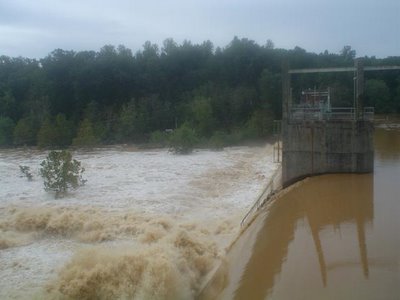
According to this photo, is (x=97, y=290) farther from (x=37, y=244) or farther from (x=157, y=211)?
(x=157, y=211)

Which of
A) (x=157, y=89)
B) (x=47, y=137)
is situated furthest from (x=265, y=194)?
(x=157, y=89)

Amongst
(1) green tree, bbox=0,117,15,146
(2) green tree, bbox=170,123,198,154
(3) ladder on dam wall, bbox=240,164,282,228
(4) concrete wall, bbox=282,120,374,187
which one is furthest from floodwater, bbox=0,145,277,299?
(1) green tree, bbox=0,117,15,146

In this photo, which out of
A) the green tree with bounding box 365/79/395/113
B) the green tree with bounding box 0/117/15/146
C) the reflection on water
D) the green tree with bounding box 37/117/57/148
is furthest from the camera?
the green tree with bounding box 365/79/395/113

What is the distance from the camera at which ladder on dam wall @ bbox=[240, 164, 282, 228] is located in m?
15.4

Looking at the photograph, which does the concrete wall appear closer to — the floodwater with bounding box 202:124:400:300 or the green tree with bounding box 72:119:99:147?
the floodwater with bounding box 202:124:400:300

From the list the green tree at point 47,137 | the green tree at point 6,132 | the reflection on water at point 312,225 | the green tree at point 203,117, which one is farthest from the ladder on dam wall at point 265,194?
the green tree at point 6,132

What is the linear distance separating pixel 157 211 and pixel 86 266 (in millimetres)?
5641

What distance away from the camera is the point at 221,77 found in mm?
58625

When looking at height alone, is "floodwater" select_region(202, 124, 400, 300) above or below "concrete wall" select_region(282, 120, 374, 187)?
below

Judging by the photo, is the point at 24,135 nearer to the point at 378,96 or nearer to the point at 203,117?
the point at 203,117

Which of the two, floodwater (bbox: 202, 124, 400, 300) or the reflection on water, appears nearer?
floodwater (bbox: 202, 124, 400, 300)

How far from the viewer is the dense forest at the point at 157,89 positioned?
47.8 meters

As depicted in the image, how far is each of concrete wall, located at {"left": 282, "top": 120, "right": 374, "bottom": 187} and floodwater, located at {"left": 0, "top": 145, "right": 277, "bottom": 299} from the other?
6.64 ft

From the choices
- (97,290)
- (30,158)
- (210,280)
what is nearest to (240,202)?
(210,280)
